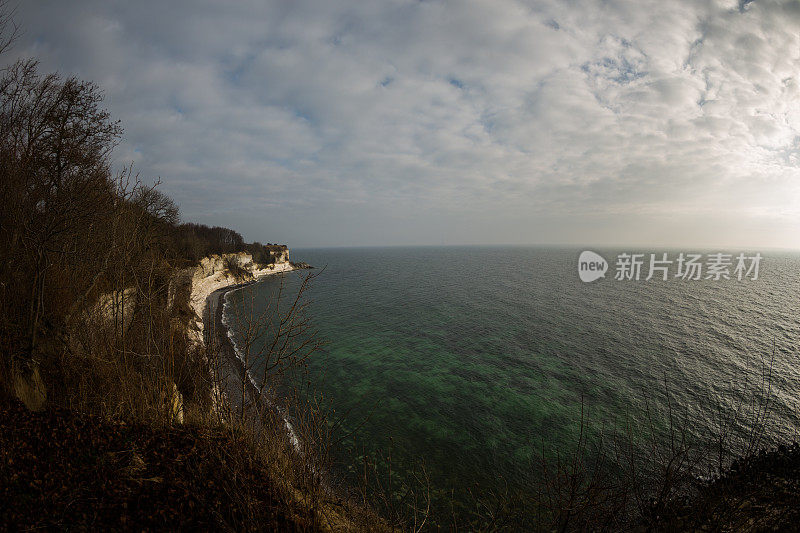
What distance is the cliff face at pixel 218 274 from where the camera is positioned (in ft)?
123

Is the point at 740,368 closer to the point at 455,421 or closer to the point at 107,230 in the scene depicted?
the point at 455,421

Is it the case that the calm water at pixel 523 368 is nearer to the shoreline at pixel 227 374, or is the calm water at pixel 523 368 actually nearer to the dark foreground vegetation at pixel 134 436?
the dark foreground vegetation at pixel 134 436

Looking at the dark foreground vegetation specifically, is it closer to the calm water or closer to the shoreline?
the shoreline

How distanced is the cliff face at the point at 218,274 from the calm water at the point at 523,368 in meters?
15.1

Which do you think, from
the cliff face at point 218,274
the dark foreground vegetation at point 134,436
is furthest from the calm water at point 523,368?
the cliff face at point 218,274

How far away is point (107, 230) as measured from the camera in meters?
9.13

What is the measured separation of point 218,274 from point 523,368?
52.0 meters

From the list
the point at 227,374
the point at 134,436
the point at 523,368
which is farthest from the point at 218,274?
the point at 227,374

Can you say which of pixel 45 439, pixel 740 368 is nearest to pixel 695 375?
pixel 740 368

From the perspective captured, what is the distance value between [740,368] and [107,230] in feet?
115

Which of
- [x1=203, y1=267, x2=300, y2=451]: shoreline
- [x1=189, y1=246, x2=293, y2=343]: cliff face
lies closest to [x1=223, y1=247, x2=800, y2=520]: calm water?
[x1=203, y1=267, x2=300, y2=451]: shoreline

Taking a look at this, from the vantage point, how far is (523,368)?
2014cm

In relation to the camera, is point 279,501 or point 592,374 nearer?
point 279,501

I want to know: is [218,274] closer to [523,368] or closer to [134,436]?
[523,368]
